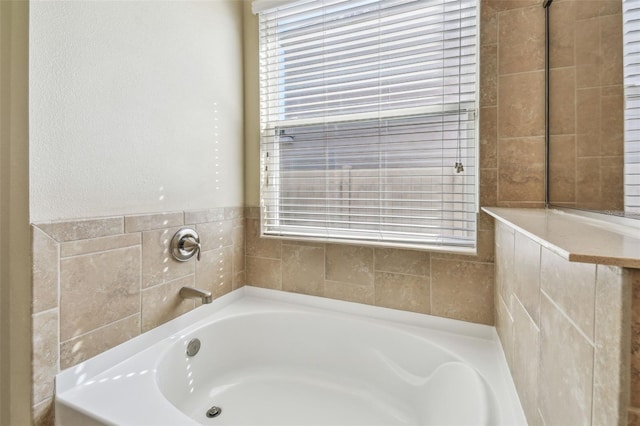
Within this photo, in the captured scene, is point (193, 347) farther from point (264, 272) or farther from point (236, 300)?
point (264, 272)

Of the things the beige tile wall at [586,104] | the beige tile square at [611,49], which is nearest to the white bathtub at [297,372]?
the beige tile wall at [586,104]

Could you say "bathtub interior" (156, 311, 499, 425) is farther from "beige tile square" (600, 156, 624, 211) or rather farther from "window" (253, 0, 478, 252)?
"beige tile square" (600, 156, 624, 211)

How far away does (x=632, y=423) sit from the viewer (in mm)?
377

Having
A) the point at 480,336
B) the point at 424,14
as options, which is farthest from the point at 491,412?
the point at 424,14

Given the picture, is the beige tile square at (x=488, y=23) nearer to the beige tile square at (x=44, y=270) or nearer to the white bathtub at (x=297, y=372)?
the white bathtub at (x=297, y=372)

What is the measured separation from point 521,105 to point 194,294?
1.68m

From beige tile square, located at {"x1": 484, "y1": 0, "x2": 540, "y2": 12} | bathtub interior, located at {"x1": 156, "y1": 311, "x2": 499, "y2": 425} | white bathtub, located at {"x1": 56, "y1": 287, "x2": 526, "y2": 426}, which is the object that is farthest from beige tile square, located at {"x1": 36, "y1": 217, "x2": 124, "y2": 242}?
beige tile square, located at {"x1": 484, "y1": 0, "x2": 540, "y2": 12}

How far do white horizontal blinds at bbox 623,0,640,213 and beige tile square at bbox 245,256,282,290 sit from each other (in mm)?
1522

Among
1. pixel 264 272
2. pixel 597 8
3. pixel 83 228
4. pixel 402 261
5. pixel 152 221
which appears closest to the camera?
pixel 597 8

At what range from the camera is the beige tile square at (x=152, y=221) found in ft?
3.96

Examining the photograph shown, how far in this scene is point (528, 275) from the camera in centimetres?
80

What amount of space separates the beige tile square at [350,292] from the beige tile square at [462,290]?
0.32 meters

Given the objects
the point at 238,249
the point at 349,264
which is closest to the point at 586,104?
the point at 349,264

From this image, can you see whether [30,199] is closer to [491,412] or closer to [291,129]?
[291,129]
